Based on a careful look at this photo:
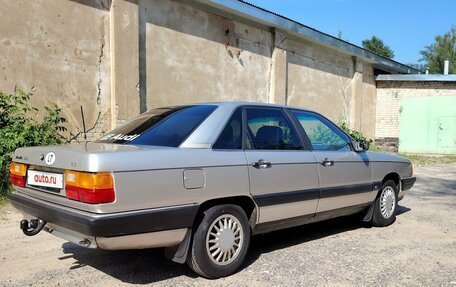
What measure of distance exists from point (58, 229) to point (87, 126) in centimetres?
561

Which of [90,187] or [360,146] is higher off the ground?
[360,146]

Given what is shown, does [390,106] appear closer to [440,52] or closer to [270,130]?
[270,130]

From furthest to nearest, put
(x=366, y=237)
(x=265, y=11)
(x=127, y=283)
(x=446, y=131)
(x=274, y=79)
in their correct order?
(x=446, y=131)
(x=274, y=79)
(x=265, y=11)
(x=366, y=237)
(x=127, y=283)

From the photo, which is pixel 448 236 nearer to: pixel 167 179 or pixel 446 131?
pixel 167 179

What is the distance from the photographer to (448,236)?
5.50 meters

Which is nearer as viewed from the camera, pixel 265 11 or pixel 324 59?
pixel 265 11

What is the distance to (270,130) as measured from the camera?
4520mm

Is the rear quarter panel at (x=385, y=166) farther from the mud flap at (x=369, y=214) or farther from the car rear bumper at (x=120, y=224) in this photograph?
the car rear bumper at (x=120, y=224)

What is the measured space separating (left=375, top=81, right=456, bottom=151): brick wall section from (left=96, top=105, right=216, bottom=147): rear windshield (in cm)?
1726

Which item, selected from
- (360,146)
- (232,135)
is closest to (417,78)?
(360,146)

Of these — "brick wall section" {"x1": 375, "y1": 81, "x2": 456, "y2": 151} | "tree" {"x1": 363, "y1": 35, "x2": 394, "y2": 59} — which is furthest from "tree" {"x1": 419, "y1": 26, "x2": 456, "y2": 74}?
"brick wall section" {"x1": 375, "y1": 81, "x2": 456, "y2": 151}

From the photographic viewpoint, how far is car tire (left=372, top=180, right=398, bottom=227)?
5.79 metres

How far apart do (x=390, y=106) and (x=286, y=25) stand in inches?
337

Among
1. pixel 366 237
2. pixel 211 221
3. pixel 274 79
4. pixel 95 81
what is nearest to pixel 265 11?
pixel 274 79
